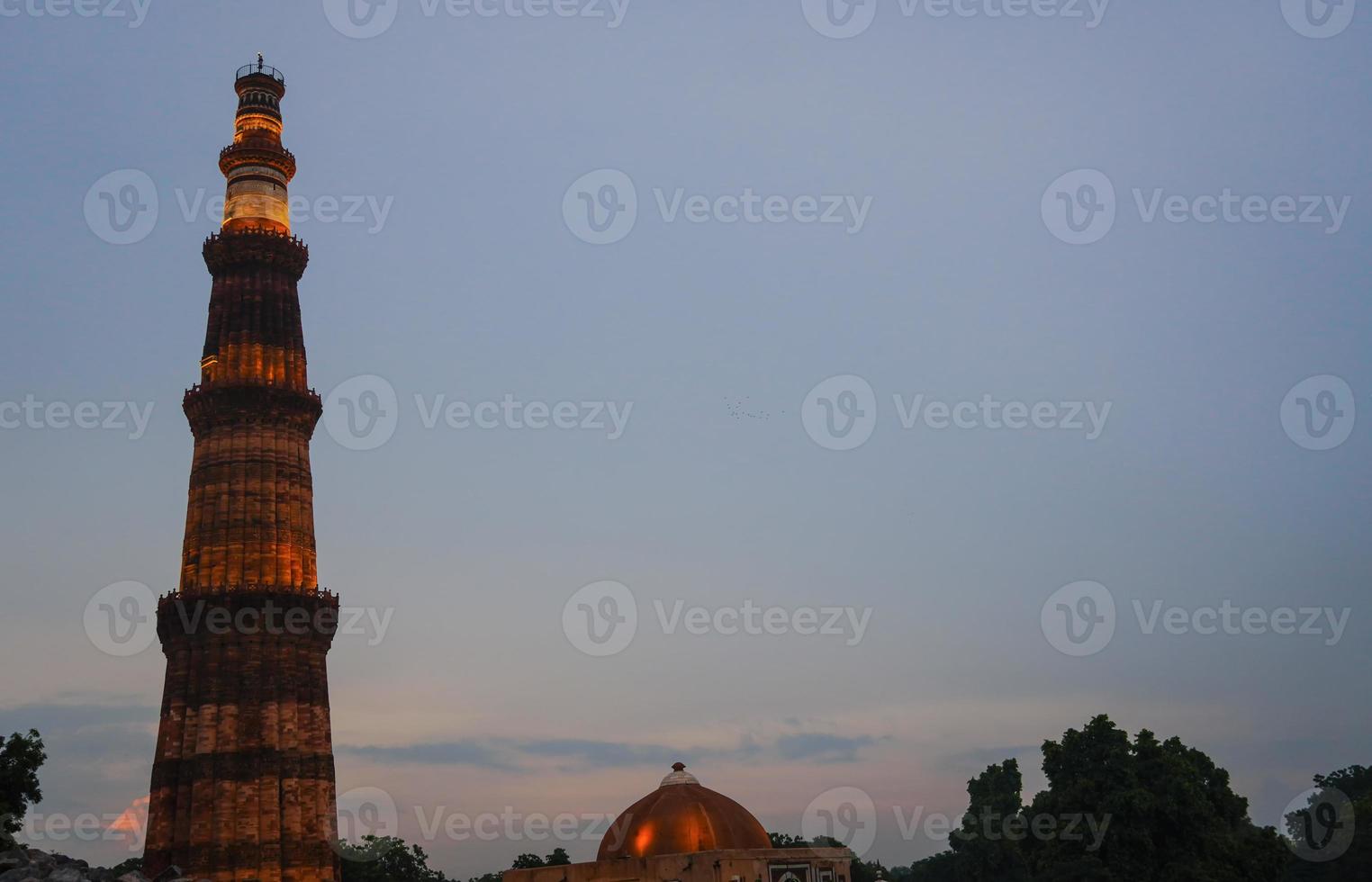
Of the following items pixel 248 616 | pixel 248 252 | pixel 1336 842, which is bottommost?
pixel 1336 842

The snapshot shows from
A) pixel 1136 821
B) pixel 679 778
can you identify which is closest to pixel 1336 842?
pixel 1136 821

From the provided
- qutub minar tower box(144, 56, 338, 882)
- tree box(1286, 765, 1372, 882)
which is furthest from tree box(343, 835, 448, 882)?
tree box(1286, 765, 1372, 882)

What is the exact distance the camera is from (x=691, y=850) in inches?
1927

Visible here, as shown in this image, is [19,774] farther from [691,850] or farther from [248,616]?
[691,850]

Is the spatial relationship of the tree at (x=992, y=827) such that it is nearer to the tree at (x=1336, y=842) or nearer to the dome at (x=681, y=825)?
the tree at (x=1336, y=842)

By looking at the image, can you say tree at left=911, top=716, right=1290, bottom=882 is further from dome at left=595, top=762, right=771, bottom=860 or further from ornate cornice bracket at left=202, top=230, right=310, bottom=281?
ornate cornice bracket at left=202, top=230, right=310, bottom=281

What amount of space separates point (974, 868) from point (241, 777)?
65.4 m

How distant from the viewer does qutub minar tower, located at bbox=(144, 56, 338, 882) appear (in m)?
56.2

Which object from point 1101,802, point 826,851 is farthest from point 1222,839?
point 826,851

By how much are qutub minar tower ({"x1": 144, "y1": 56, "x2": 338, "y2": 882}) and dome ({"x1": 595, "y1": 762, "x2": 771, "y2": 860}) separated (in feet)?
51.6

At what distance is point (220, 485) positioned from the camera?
200ft

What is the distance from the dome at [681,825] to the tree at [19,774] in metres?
23.6

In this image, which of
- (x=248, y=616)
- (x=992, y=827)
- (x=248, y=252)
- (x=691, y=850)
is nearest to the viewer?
(x=691, y=850)

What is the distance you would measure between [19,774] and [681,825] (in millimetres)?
27132
